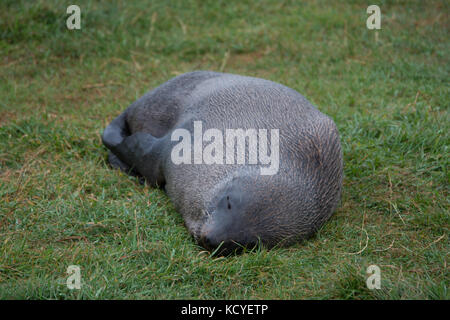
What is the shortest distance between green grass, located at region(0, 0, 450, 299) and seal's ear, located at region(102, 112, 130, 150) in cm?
20

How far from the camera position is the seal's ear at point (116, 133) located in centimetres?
480

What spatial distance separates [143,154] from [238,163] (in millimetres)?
1178

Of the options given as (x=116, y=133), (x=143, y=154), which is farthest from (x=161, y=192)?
(x=116, y=133)

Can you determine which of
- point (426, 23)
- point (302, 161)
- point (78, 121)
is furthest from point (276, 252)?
point (426, 23)

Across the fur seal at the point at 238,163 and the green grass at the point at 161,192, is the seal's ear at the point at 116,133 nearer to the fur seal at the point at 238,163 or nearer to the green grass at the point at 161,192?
the fur seal at the point at 238,163

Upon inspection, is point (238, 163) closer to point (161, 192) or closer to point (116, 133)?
point (161, 192)

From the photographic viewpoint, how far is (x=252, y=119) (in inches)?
153

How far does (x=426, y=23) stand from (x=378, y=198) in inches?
164

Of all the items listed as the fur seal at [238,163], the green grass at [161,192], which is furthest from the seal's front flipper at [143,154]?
the green grass at [161,192]

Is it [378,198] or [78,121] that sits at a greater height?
[78,121]

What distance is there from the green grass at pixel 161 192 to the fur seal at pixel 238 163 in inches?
6.4

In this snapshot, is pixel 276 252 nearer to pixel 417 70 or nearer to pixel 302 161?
pixel 302 161

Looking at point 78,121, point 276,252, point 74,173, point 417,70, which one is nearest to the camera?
point 276,252

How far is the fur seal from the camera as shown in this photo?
334 cm
